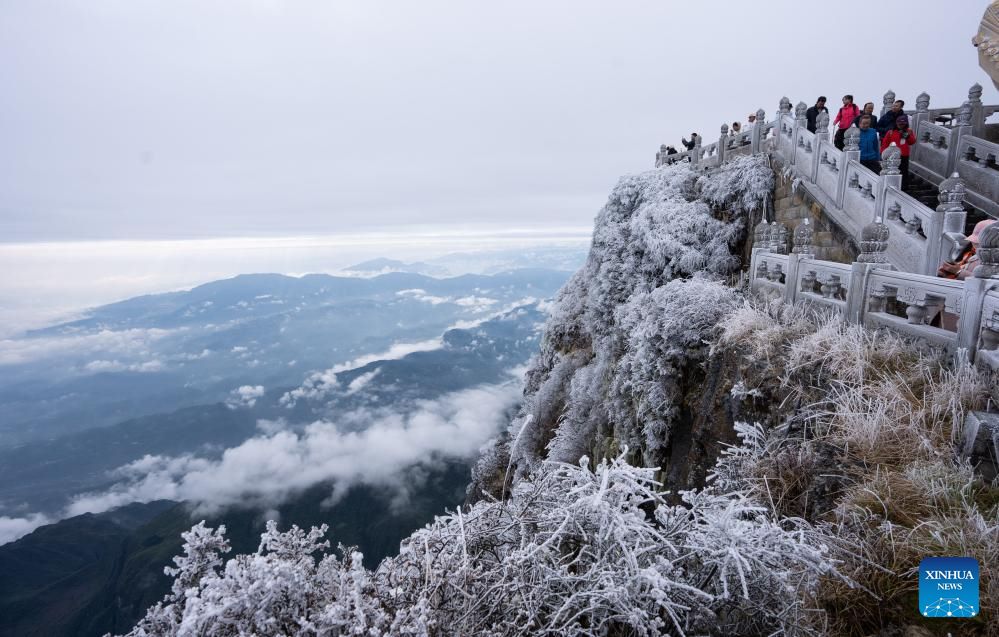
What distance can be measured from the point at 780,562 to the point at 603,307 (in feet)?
38.6

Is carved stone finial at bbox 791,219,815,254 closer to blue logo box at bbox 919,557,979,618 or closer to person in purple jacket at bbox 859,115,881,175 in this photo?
person in purple jacket at bbox 859,115,881,175

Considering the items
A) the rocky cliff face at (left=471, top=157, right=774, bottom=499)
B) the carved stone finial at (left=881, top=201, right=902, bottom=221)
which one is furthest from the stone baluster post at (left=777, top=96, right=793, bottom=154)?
the carved stone finial at (left=881, top=201, right=902, bottom=221)

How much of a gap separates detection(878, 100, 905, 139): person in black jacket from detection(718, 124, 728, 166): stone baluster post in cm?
522

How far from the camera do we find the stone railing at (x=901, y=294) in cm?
396

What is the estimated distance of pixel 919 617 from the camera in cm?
254

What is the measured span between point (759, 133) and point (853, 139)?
16.1 ft

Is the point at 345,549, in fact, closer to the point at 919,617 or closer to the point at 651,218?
the point at 919,617

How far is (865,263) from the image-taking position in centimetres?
560

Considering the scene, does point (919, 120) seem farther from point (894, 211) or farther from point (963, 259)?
point (963, 259)

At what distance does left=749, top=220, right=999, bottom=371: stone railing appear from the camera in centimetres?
396

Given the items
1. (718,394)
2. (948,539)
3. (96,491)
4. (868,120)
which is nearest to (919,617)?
(948,539)

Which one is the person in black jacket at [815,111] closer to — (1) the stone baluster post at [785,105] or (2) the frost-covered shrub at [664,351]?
(1) the stone baluster post at [785,105]

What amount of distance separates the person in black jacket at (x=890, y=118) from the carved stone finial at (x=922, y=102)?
198cm

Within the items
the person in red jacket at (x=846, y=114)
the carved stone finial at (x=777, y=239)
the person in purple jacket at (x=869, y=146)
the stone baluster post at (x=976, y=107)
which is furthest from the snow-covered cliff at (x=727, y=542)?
the stone baluster post at (x=976, y=107)
